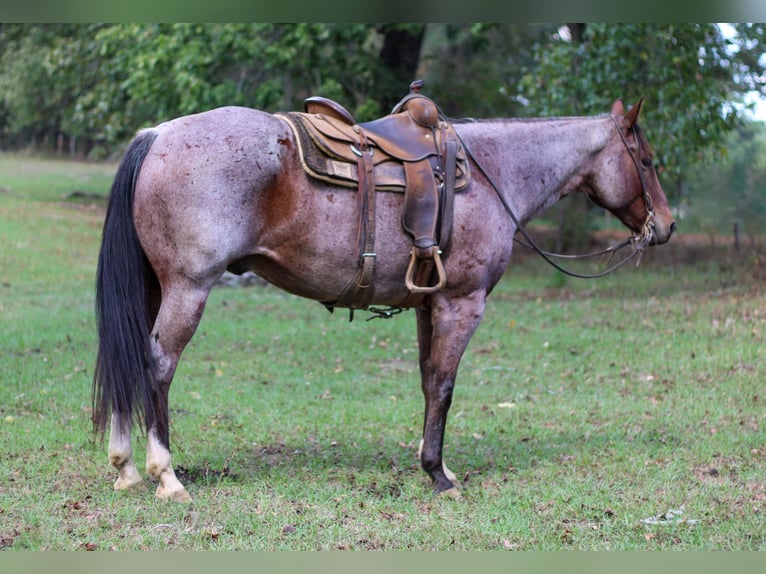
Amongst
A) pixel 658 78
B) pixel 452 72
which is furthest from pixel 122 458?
pixel 452 72

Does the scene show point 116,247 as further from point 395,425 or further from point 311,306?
point 311,306

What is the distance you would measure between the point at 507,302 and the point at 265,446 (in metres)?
7.38

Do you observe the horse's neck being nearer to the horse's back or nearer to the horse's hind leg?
the horse's back

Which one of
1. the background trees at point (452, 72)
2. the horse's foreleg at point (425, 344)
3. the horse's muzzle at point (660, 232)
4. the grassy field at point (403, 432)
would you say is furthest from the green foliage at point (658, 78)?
the horse's foreleg at point (425, 344)

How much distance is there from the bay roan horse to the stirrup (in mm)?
80

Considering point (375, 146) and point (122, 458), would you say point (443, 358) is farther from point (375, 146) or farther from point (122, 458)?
point (122, 458)

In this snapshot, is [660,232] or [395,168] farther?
[660,232]

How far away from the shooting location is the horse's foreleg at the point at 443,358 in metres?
5.32

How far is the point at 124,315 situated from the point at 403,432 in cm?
254

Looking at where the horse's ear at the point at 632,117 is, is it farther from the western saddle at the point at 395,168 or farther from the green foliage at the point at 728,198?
the green foliage at the point at 728,198

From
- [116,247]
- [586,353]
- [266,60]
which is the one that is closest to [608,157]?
[116,247]

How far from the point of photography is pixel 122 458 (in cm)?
496

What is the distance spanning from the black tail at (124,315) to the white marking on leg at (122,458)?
Result: 0.08 meters

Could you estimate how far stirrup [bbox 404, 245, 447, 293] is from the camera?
5098 millimetres
